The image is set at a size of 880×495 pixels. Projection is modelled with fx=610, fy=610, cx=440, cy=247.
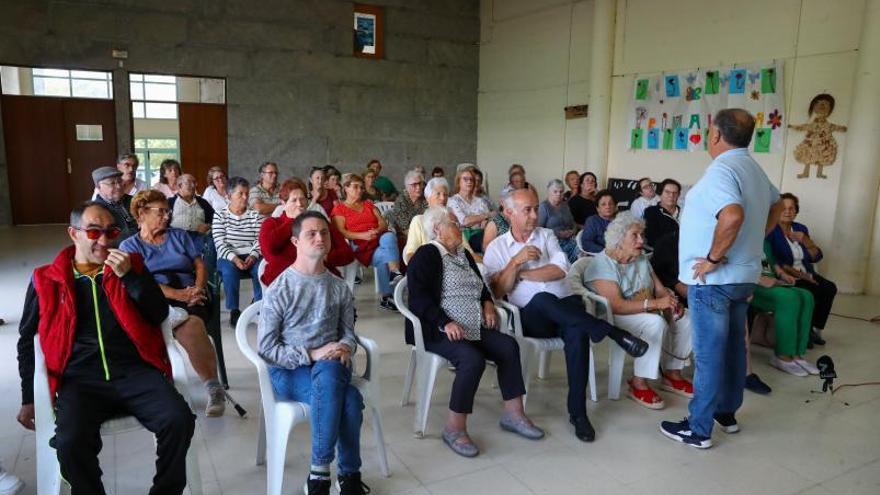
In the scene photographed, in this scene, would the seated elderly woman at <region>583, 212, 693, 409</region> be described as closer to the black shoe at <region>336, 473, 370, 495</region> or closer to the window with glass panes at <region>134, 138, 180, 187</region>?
the black shoe at <region>336, 473, 370, 495</region>

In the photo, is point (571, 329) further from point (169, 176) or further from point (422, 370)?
point (169, 176)

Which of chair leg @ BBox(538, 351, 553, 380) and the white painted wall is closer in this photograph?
chair leg @ BBox(538, 351, 553, 380)

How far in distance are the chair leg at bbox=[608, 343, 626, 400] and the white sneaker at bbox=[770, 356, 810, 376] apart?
124cm

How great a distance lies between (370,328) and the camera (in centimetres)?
434

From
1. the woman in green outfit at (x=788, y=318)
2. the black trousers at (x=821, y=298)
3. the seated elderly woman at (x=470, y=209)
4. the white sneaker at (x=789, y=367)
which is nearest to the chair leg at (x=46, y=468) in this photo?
the seated elderly woman at (x=470, y=209)

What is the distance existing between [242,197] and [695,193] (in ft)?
9.76

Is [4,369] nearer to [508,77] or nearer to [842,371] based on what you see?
[842,371]

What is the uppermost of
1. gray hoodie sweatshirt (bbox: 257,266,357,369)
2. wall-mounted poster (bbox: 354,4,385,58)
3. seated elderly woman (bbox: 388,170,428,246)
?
wall-mounted poster (bbox: 354,4,385,58)

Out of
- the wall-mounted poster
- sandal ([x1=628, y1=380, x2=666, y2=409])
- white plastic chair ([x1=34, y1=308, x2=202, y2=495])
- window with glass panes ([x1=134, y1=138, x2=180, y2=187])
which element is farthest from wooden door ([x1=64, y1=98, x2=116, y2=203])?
sandal ([x1=628, y1=380, x2=666, y2=409])

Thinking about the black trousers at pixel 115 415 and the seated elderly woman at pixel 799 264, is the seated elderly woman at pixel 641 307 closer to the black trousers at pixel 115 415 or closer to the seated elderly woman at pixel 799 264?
the seated elderly woman at pixel 799 264

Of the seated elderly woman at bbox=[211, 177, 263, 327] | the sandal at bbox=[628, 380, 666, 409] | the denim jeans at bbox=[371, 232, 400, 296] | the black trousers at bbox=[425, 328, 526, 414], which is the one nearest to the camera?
the black trousers at bbox=[425, 328, 526, 414]

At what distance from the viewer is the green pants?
12.1 ft

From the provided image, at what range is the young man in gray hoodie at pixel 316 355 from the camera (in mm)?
2117

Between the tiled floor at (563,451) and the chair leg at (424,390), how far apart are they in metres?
0.06
